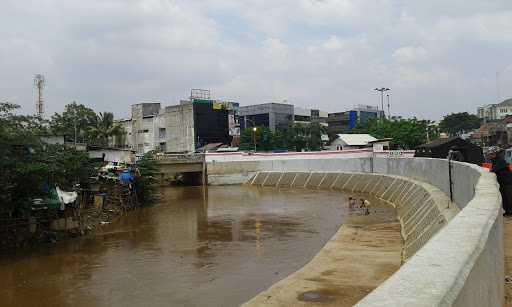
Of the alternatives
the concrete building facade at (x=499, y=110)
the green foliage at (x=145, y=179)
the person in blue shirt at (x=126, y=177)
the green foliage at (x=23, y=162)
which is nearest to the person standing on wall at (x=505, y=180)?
the green foliage at (x=23, y=162)

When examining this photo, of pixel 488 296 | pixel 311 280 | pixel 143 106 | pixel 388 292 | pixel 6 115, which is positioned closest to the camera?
pixel 388 292

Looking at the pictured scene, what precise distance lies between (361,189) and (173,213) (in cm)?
1605

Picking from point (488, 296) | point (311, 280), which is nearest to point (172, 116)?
point (311, 280)

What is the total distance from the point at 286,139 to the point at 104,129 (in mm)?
27435

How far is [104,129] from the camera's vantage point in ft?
209

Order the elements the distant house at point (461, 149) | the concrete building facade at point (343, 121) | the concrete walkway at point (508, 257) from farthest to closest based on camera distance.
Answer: the concrete building facade at point (343, 121)
the distant house at point (461, 149)
the concrete walkway at point (508, 257)

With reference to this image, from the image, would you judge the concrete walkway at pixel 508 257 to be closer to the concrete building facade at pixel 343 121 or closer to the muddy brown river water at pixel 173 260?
the muddy brown river water at pixel 173 260

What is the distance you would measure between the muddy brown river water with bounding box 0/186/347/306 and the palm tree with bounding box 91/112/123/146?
37.5 meters

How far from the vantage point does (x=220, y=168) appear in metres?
52.3

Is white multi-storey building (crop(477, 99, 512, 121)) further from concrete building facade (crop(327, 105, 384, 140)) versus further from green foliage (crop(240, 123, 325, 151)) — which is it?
green foliage (crop(240, 123, 325, 151))

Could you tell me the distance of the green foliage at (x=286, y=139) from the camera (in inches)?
2813

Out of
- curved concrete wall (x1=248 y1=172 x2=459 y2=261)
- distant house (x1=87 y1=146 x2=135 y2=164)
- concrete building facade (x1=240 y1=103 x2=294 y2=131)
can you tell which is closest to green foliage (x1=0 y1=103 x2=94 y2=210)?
curved concrete wall (x1=248 y1=172 x2=459 y2=261)

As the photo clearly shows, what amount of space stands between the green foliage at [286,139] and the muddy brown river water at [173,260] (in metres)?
43.1

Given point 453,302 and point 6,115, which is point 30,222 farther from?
point 453,302
